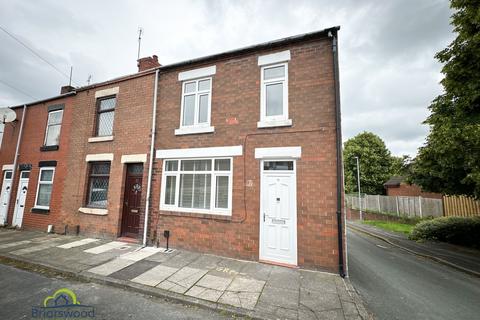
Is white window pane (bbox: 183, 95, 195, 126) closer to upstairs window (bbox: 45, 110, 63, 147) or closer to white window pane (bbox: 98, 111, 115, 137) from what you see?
Result: white window pane (bbox: 98, 111, 115, 137)

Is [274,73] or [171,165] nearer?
[274,73]

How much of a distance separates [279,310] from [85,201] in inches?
328

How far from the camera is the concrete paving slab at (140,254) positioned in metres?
5.95

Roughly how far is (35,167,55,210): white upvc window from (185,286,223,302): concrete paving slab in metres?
9.00

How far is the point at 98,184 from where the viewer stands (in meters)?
8.47

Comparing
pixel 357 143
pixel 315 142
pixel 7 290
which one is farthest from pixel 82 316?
pixel 357 143

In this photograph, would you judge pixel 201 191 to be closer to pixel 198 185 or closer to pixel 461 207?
pixel 198 185

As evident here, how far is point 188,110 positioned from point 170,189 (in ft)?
9.11

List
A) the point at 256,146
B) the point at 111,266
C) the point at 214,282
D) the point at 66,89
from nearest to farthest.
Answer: the point at 214,282, the point at 111,266, the point at 256,146, the point at 66,89

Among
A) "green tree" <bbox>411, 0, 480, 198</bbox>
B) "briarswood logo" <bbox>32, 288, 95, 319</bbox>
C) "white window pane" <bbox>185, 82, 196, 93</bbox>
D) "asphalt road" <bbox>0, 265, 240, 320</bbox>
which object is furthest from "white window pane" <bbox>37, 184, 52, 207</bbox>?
"green tree" <bbox>411, 0, 480, 198</bbox>

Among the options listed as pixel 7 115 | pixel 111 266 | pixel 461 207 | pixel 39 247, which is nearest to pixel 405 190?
pixel 461 207

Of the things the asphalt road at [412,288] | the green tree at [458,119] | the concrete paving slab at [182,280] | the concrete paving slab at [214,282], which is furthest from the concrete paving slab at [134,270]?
the green tree at [458,119]

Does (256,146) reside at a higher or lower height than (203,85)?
lower

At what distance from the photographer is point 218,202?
647 centimetres
